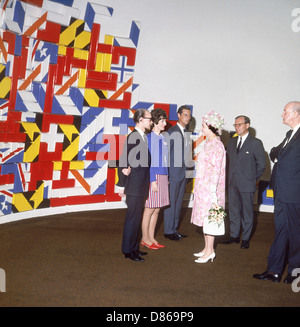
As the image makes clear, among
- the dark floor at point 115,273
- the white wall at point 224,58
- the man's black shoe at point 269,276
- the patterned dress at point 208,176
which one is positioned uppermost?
the white wall at point 224,58

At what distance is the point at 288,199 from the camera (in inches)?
128

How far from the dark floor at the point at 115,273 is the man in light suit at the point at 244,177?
0.81 ft

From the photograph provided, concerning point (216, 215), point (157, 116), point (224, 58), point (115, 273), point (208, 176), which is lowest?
point (115, 273)

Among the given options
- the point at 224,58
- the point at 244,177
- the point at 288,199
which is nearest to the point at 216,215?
the point at 288,199

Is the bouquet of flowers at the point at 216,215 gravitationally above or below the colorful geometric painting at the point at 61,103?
below

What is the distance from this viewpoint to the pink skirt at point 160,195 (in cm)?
399

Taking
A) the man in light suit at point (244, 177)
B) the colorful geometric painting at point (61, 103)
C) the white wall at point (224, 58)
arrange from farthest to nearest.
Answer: the white wall at point (224, 58) < the colorful geometric painting at point (61, 103) < the man in light suit at point (244, 177)

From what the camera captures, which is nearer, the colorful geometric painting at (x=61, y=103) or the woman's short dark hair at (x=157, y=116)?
the woman's short dark hair at (x=157, y=116)

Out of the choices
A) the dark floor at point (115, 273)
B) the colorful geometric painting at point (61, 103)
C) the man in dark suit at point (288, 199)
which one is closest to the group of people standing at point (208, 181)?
the man in dark suit at point (288, 199)

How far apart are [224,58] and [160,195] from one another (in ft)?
11.1

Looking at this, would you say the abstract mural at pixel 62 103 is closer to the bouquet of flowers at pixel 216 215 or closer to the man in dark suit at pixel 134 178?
the man in dark suit at pixel 134 178

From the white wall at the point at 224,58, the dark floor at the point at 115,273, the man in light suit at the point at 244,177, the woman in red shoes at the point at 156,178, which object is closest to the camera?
the dark floor at the point at 115,273

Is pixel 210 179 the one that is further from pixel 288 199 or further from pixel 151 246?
pixel 151 246

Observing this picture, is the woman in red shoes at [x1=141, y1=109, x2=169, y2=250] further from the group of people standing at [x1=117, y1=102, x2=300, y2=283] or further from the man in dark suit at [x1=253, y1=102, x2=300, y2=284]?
the man in dark suit at [x1=253, y1=102, x2=300, y2=284]
